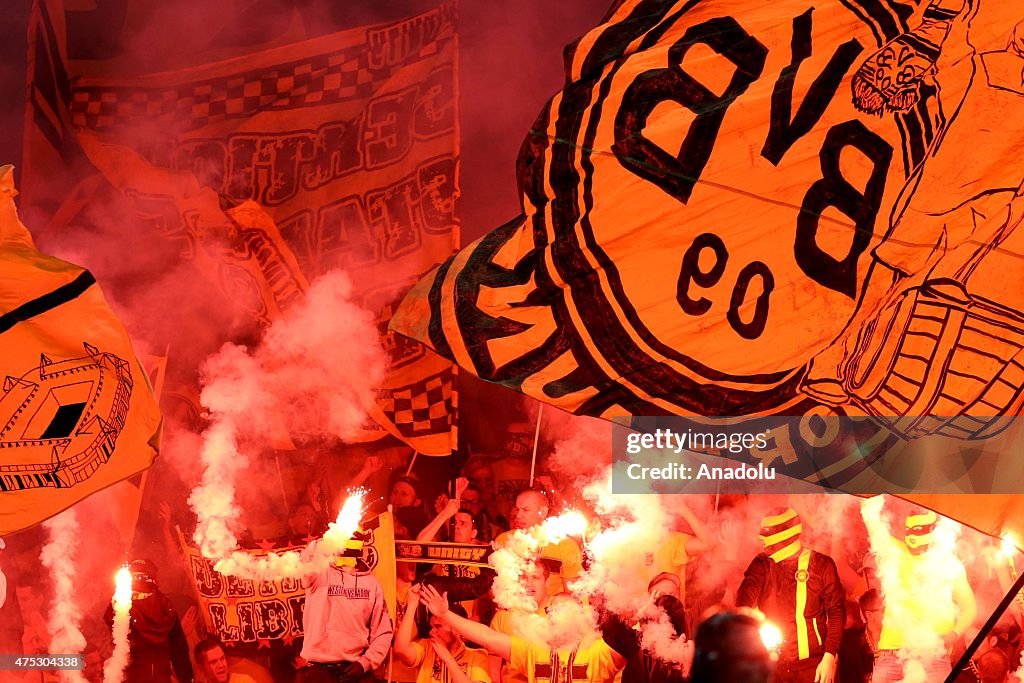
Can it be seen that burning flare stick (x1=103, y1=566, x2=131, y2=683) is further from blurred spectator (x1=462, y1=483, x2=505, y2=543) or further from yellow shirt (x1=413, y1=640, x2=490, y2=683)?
blurred spectator (x1=462, y1=483, x2=505, y2=543)

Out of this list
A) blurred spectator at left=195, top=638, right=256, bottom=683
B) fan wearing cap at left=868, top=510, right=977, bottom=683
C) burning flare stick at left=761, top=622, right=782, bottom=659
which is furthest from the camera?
blurred spectator at left=195, top=638, right=256, bottom=683

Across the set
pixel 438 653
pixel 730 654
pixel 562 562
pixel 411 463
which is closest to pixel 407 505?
pixel 411 463

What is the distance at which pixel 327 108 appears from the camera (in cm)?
632

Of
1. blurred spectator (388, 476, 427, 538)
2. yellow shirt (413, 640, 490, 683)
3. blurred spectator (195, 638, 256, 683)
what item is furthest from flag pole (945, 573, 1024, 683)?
blurred spectator (195, 638, 256, 683)

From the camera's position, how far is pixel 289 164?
20.7 feet

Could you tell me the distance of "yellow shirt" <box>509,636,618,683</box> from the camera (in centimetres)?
528

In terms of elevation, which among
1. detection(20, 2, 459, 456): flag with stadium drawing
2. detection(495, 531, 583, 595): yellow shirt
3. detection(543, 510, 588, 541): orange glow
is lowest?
detection(495, 531, 583, 595): yellow shirt

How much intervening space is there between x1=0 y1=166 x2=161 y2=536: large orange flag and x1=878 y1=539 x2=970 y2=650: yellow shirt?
3644 millimetres

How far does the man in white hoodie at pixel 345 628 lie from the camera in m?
5.57

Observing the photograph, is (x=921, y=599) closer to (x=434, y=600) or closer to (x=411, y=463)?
(x=434, y=600)

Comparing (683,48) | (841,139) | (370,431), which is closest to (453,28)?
(370,431)

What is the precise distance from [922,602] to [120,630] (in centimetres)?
431

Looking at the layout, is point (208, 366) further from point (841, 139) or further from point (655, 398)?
point (841, 139)

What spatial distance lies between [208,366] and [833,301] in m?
4.29
